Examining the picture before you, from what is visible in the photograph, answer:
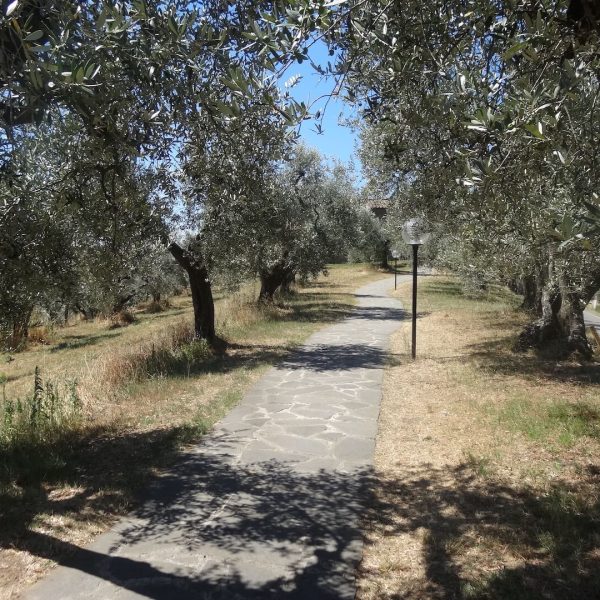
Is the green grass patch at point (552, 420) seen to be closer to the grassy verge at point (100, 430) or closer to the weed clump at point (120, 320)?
the grassy verge at point (100, 430)

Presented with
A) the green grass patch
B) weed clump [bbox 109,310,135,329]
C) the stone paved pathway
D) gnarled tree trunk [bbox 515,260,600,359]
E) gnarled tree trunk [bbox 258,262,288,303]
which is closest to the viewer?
the stone paved pathway

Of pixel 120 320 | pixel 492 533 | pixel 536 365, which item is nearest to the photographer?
pixel 492 533

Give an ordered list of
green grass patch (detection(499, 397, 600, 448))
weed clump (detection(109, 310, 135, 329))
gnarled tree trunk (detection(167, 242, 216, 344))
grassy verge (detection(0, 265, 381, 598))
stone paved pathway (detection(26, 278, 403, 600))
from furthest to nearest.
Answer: weed clump (detection(109, 310, 135, 329))
gnarled tree trunk (detection(167, 242, 216, 344))
green grass patch (detection(499, 397, 600, 448))
grassy verge (detection(0, 265, 381, 598))
stone paved pathway (detection(26, 278, 403, 600))

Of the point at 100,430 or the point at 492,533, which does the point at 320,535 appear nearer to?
the point at 492,533

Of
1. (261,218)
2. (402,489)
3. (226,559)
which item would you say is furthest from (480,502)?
(261,218)

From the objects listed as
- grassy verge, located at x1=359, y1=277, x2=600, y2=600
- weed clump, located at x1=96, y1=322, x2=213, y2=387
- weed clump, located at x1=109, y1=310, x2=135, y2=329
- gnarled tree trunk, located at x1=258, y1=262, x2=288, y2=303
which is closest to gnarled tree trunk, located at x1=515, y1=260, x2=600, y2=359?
grassy verge, located at x1=359, y1=277, x2=600, y2=600

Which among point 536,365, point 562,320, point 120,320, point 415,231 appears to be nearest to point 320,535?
point 415,231

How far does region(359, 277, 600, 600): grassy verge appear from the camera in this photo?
3.81 meters

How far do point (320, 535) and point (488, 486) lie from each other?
6.05 feet

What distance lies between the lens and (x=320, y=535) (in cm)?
452

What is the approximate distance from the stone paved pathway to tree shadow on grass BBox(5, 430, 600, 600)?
0.01 metres

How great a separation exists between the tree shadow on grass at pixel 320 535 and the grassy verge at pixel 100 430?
9cm

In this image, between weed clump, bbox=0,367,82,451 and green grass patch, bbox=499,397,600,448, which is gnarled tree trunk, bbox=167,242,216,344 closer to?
weed clump, bbox=0,367,82,451

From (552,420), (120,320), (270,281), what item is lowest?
(120,320)
